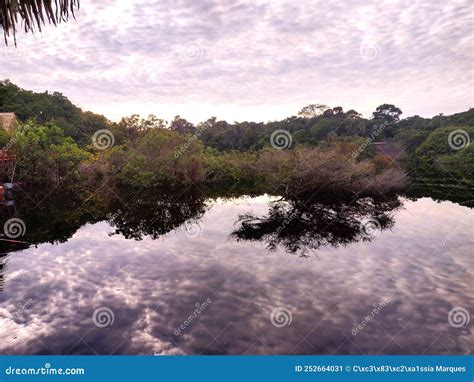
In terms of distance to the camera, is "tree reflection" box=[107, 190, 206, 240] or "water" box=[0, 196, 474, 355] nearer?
"water" box=[0, 196, 474, 355]

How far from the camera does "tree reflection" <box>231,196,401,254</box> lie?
43.4 ft

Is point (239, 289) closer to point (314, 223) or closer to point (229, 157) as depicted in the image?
point (314, 223)

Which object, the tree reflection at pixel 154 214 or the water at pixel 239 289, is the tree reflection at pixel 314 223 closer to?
the water at pixel 239 289

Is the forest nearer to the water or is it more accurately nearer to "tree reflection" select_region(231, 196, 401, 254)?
"tree reflection" select_region(231, 196, 401, 254)

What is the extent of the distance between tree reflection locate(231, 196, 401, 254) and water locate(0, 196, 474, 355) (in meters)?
0.14

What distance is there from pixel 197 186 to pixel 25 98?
118 ft

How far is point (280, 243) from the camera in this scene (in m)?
12.9

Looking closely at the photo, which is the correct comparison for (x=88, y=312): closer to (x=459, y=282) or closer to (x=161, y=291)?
(x=161, y=291)

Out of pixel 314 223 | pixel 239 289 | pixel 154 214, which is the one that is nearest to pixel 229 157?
pixel 154 214

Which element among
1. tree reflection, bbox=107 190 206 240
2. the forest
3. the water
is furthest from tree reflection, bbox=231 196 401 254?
the forest

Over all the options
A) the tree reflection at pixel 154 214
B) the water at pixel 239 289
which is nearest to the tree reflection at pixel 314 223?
the water at pixel 239 289

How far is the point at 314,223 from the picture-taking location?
15.8 metres

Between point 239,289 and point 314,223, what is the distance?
7854 millimetres

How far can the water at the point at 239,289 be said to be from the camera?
668 cm
